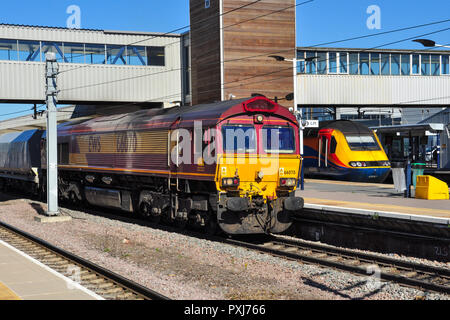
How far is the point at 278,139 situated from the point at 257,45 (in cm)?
2151

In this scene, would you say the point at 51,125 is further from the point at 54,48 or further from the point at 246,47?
the point at 246,47

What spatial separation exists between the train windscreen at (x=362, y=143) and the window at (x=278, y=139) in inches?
508

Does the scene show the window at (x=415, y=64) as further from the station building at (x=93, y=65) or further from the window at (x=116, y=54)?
the window at (x=116, y=54)

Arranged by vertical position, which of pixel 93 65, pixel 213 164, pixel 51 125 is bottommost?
pixel 213 164

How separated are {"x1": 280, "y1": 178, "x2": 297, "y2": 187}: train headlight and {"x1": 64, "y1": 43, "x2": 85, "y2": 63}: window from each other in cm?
2508

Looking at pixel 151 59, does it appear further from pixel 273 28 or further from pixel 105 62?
→ pixel 273 28

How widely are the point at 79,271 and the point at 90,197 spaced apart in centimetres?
1106

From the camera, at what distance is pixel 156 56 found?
3816 cm

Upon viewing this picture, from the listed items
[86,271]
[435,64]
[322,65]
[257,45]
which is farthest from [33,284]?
[435,64]

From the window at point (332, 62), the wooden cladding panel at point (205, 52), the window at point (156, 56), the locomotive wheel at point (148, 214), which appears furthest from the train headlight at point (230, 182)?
the window at point (332, 62)

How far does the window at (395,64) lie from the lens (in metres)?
42.0

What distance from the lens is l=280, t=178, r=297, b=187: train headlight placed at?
1464 cm

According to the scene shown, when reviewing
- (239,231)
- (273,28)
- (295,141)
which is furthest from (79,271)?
(273,28)

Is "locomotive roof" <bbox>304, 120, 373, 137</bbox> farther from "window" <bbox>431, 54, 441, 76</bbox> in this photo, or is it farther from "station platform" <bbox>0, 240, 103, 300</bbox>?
"station platform" <bbox>0, 240, 103, 300</bbox>
